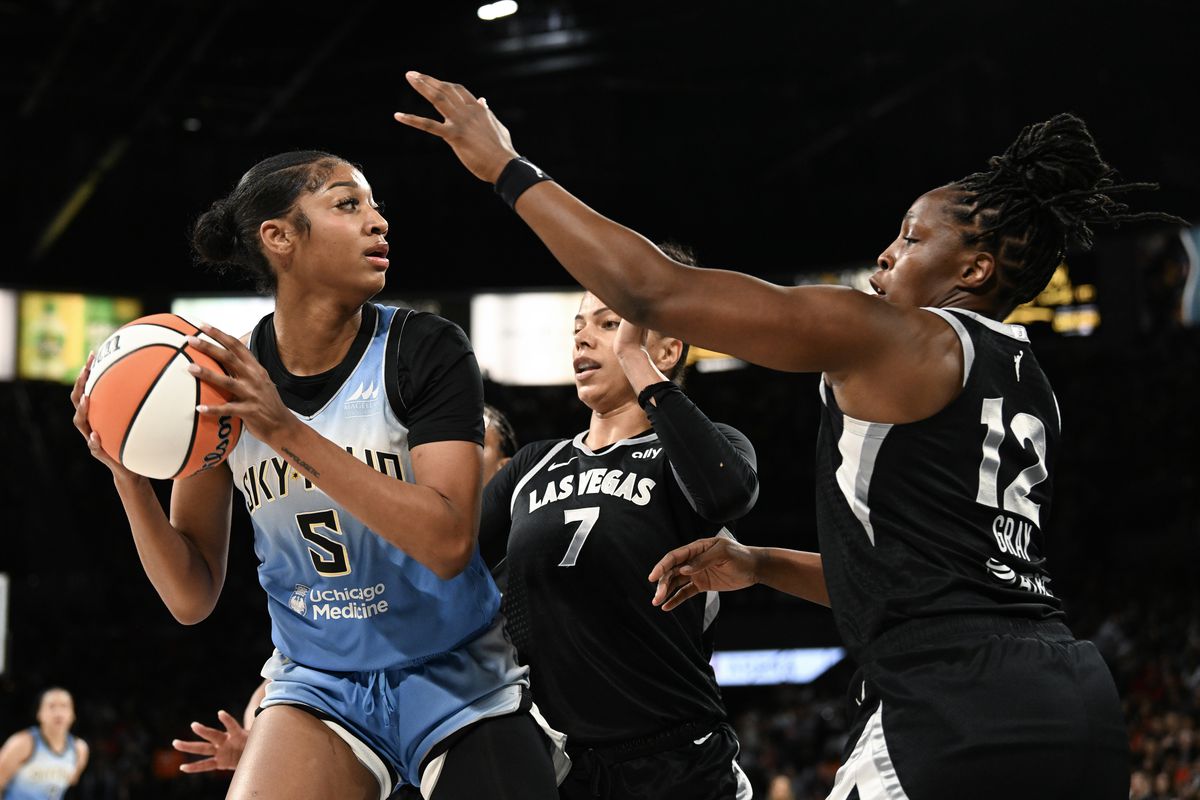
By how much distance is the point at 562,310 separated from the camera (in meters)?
22.3

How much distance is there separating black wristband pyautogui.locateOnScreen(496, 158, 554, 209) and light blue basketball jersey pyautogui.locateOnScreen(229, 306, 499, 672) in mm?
755

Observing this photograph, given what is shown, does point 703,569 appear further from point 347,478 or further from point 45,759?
point 45,759

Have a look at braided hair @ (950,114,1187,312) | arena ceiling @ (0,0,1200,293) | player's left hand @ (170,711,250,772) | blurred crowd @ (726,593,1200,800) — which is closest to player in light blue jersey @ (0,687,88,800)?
blurred crowd @ (726,593,1200,800)

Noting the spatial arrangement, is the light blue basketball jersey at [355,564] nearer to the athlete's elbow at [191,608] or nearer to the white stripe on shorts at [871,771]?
the athlete's elbow at [191,608]

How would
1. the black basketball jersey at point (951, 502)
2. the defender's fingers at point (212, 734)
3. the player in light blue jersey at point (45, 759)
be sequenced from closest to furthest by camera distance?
the black basketball jersey at point (951, 502)
the defender's fingers at point (212, 734)
the player in light blue jersey at point (45, 759)

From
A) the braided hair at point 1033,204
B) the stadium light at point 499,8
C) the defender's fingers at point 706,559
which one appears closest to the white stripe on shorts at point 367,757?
the defender's fingers at point 706,559

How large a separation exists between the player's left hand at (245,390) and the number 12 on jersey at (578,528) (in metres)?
1.09

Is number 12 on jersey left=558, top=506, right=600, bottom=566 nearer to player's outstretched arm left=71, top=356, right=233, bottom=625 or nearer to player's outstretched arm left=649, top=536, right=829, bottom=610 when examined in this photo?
player's outstretched arm left=649, top=536, right=829, bottom=610

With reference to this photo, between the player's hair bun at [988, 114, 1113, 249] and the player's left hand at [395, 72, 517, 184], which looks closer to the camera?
the player's left hand at [395, 72, 517, 184]

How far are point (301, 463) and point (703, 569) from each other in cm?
105

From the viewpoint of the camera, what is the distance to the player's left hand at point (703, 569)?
3.20 meters

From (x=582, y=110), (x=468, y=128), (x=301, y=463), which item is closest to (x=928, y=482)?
(x=468, y=128)

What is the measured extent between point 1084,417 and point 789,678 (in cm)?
564

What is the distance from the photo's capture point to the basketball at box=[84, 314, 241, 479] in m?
2.93
